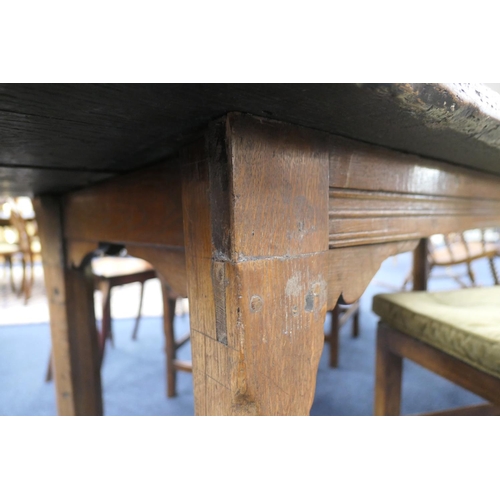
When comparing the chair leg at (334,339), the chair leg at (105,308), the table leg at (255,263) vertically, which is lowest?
the chair leg at (334,339)

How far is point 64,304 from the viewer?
35.0 inches

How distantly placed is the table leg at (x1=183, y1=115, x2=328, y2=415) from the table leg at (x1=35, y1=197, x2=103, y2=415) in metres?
→ 0.64

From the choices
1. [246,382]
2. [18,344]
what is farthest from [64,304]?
[18,344]

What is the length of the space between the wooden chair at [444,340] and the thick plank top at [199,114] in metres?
0.34

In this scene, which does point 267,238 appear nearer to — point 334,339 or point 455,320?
point 455,320

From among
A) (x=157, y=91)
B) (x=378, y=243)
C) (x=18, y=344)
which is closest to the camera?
(x=157, y=91)

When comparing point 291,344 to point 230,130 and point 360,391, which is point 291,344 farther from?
point 360,391

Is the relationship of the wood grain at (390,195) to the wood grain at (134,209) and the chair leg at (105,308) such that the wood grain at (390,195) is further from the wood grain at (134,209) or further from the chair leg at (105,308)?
the chair leg at (105,308)

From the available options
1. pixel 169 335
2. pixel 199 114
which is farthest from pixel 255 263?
pixel 169 335

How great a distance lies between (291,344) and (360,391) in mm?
1267

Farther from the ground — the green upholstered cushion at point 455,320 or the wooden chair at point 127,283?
the green upholstered cushion at point 455,320

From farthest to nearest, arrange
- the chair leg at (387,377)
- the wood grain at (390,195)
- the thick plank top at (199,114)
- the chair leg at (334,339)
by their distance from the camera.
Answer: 1. the chair leg at (334,339)
2. the chair leg at (387,377)
3. the wood grain at (390,195)
4. the thick plank top at (199,114)

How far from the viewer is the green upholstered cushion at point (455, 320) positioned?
593 mm

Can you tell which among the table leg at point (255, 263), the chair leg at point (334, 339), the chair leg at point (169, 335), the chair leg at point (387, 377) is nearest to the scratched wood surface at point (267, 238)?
the table leg at point (255, 263)
